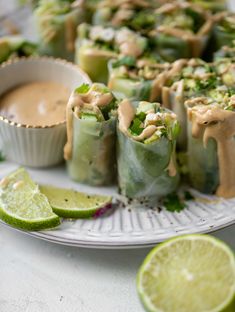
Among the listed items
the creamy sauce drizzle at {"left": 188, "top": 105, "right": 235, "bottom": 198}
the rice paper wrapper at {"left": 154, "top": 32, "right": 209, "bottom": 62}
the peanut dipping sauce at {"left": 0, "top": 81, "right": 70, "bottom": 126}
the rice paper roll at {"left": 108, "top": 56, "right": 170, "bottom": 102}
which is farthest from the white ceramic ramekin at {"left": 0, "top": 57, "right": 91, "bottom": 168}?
the creamy sauce drizzle at {"left": 188, "top": 105, "right": 235, "bottom": 198}

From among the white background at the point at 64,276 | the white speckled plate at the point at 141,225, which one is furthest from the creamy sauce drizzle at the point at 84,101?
the white background at the point at 64,276

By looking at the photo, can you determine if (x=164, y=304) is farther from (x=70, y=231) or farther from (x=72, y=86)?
(x=72, y=86)

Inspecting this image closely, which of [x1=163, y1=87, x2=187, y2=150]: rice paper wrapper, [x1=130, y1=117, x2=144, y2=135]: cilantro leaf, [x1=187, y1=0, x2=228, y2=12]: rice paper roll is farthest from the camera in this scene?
[x1=187, y1=0, x2=228, y2=12]: rice paper roll

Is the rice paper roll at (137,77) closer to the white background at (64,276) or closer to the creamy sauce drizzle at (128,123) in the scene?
the creamy sauce drizzle at (128,123)

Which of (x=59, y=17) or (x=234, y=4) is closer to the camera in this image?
(x=59, y=17)

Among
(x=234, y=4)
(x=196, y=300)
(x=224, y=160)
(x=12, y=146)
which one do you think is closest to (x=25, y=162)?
(x=12, y=146)

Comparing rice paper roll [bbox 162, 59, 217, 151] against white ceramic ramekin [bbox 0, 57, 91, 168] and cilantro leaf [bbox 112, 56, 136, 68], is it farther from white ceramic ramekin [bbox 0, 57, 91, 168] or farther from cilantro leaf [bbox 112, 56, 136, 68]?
white ceramic ramekin [bbox 0, 57, 91, 168]

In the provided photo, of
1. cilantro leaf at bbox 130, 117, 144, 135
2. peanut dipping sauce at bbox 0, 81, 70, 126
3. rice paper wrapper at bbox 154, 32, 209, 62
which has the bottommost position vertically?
peanut dipping sauce at bbox 0, 81, 70, 126
